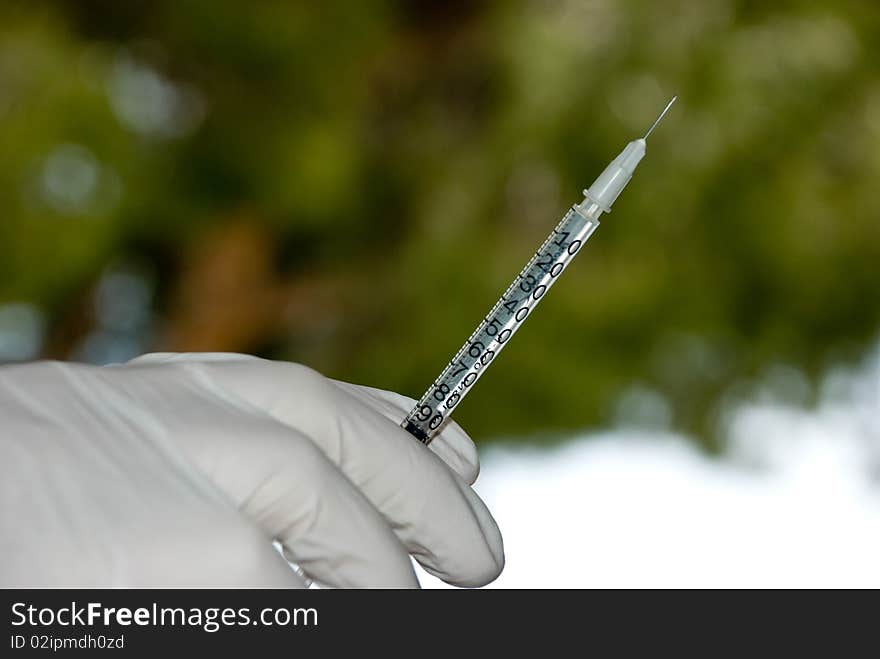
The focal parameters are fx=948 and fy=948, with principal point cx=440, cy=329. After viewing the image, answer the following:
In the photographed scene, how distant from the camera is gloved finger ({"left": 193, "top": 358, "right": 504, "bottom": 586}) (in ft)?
1.98

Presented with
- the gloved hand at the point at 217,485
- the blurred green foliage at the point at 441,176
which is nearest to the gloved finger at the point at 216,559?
the gloved hand at the point at 217,485

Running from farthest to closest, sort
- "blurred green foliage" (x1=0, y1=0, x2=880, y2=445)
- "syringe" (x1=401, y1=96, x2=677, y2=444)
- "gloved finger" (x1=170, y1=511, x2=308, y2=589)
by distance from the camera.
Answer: "blurred green foliage" (x1=0, y1=0, x2=880, y2=445), "syringe" (x1=401, y1=96, x2=677, y2=444), "gloved finger" (x1=170, y1=511, x2=308, y2=589)

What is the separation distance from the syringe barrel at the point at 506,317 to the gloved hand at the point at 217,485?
35 millimetres

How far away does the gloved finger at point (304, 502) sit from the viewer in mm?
551

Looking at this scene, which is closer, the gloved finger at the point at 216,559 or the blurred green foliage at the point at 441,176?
the gloved finger at the point at 216,559

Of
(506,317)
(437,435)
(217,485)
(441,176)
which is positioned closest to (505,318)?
(506,317)

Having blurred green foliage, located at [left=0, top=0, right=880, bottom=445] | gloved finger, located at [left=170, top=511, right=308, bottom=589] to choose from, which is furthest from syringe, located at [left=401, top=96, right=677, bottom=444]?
blurred green foliage, located at [left=0, top=0, right=880, bottom=445]

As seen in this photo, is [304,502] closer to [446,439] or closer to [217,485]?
[217,485]

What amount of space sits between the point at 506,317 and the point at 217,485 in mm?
217

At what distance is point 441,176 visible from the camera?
2266 mm

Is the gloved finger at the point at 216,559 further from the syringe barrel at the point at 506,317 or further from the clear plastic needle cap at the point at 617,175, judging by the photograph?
the clear plastic needle cap at the point at 617,175

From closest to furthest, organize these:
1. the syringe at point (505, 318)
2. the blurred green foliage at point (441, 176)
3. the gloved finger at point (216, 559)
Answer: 1. the gloved finger at point (216, 559)
2. the syringe at point (505, 318)
3. the blurred green foliage at point (441, 176)

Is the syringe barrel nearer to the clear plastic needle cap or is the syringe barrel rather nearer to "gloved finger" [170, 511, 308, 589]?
the clear plastic needle cap
